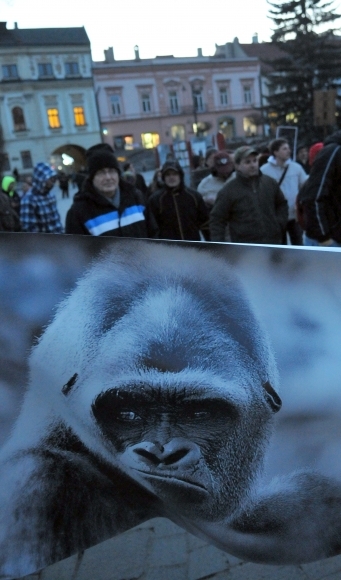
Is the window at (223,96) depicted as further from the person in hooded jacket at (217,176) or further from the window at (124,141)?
the person in hooded jacket at (217,176)

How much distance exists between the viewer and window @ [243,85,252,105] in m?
57.7

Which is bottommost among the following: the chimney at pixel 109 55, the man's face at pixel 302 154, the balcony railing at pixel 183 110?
the man's face at pixel 302 154

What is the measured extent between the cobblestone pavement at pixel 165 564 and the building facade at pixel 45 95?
48.5m

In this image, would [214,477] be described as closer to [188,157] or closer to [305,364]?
[305,364]

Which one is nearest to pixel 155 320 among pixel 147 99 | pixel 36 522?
pixel 36 522

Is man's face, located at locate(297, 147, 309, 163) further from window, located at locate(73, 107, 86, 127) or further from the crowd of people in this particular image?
window, located at locate(73, 107, 86, 127)

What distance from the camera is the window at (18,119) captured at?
49000 mm

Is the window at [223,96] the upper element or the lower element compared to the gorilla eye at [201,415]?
upper

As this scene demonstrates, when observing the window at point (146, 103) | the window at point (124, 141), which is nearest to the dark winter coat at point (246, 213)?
the window at point (124, 141)

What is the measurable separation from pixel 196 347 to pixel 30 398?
64 centimetres

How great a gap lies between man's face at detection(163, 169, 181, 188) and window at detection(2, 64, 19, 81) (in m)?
48.6

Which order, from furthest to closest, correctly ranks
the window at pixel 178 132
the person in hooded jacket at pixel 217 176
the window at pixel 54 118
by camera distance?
the window at pixel 178 132 < the window at pixel 54 118 < the person in hooded jacket at pixel 217 176

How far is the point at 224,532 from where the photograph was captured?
178cm

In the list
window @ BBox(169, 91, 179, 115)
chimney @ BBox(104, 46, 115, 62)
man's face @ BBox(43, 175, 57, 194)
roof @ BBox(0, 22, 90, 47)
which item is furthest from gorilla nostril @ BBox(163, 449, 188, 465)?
chimney @ BBox(104, 46, 115, 62)
